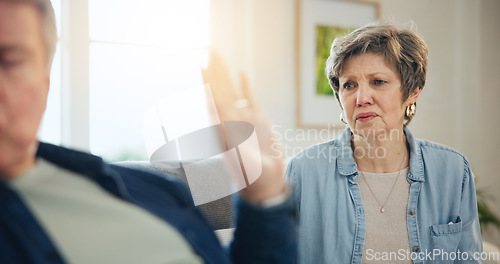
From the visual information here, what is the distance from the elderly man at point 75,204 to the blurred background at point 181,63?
58.8 inches

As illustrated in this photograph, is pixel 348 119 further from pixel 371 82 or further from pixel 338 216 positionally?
pixel 338 216

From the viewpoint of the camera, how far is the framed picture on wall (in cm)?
288

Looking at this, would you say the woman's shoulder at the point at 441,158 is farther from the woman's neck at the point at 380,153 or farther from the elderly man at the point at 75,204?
the elderly man at the point at 75,204

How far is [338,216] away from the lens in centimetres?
143

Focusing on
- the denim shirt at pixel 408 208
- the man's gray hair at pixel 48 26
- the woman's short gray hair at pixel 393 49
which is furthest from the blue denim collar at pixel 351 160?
the man's gray hair at pixel 48 26

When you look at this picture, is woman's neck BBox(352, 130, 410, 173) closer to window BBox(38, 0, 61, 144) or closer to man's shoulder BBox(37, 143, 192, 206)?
man's shoulder BBox(37, 143, 192, 206)

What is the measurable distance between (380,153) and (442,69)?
2247 millimetres

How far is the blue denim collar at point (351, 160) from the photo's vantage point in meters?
1.47

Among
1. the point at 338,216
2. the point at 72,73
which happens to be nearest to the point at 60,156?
the point at 338,216

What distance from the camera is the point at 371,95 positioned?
4.69 ft

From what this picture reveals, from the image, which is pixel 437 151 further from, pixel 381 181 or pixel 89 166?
pixel 89 166

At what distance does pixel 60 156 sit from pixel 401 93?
1203 mm

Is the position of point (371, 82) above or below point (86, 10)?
below

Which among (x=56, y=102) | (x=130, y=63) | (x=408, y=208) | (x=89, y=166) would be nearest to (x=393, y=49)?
(x=408, y=208)
